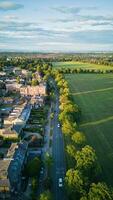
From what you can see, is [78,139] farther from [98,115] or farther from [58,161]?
[98,115]

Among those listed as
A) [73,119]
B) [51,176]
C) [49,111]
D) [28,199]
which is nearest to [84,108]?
[49,111]

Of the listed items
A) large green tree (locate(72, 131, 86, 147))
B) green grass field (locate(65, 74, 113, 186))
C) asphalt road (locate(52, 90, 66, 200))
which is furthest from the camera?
large green tree (locate(72, 131, 86, 147))

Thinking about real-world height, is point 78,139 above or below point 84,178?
below

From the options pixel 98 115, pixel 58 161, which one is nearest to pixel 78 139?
pixel 58 161

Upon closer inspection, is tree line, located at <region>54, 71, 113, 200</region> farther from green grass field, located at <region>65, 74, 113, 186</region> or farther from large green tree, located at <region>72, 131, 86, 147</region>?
green grass field, located at <region>65, 74, 113, 186</region>

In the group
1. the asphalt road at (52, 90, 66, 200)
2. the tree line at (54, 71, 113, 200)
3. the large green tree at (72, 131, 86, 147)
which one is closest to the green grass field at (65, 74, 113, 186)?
the tree line at (54, 71, 113, 200)

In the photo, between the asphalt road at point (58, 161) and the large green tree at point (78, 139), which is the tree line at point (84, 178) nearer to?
the large green tree at point (78, 139)

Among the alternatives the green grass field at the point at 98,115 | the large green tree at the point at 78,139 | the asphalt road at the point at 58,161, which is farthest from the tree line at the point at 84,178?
the green grass field at the point at 98,115

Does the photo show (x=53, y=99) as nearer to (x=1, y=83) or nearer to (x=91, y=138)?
(x=1, y=83)
